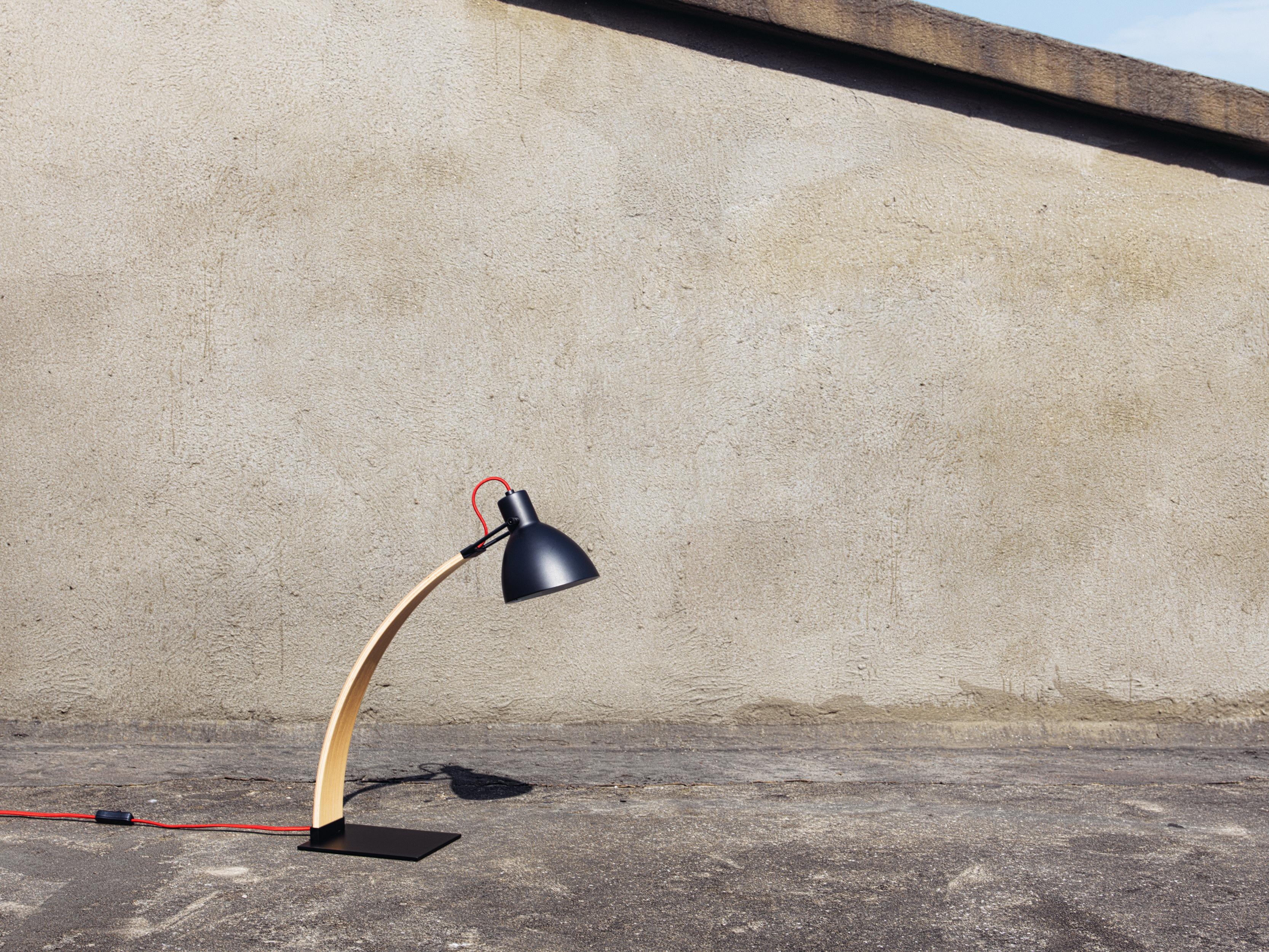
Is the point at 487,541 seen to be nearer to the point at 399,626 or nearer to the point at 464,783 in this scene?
the point at 399,626

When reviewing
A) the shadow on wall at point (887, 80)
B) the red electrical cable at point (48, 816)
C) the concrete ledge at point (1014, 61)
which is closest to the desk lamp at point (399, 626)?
the red electrical cable at point (48, 816)

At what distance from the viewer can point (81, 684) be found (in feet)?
12.2

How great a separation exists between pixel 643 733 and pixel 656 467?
3.51 ft

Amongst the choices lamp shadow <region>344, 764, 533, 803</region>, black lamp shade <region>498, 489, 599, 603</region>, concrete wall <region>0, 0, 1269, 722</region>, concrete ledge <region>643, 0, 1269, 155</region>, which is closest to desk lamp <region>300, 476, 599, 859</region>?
black lamp shade <region>498, 489, 599, 603</region>

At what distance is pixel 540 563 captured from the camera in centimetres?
254

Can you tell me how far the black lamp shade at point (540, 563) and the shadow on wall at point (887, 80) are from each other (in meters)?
2.32

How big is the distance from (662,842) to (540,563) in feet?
3.40

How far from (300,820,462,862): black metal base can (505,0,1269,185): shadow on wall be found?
10.4 ft

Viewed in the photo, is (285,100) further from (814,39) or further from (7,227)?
(814,39)

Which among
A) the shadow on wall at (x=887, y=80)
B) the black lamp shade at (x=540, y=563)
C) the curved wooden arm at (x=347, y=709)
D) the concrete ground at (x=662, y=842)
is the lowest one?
the concrete ground at (x=662, y=842)

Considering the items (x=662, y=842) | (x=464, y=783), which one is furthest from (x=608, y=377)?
(x=662, y=842)

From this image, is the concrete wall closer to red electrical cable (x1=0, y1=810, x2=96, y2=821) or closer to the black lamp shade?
red electrical cable (x1=0, y1=810, x2=96, y2=821)

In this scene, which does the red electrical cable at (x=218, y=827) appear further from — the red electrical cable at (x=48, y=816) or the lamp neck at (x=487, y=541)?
the lamp neck at (x=487, y=541)

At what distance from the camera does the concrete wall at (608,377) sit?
12.3 ft
